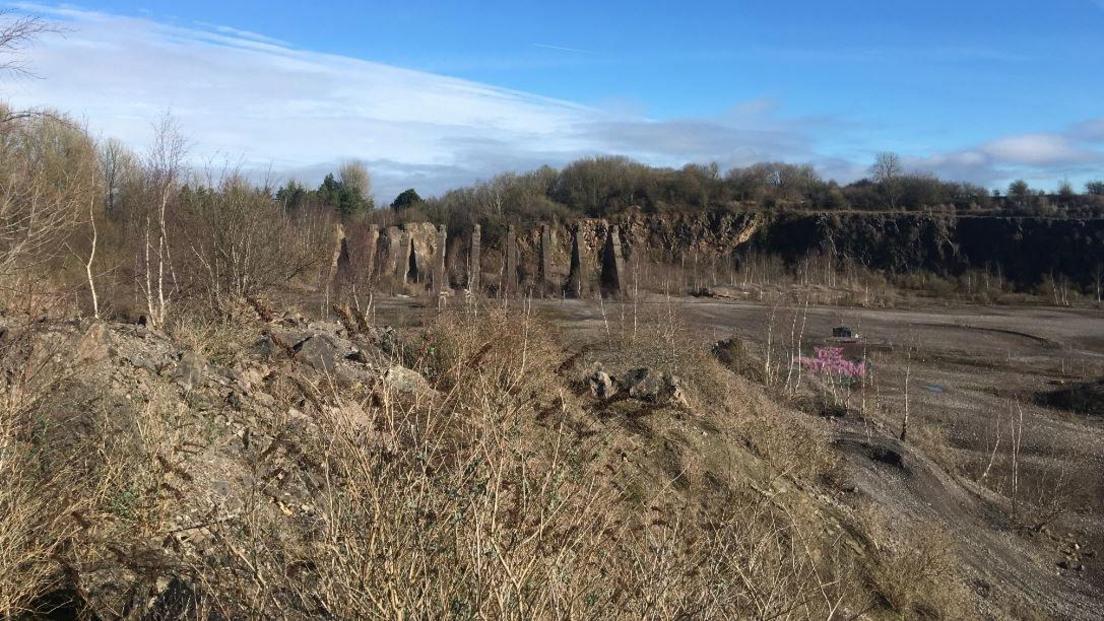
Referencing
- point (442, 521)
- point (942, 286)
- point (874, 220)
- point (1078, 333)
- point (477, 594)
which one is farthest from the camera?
point (874, 220)

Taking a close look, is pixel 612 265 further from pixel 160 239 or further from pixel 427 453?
pixel 427 453

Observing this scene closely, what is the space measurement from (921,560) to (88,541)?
9.42 meters

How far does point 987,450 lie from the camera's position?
21.2 meters

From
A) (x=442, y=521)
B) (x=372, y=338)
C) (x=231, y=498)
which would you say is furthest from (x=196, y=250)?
(x=442, y=521)

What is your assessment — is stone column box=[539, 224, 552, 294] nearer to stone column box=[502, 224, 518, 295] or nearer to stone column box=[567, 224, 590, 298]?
stone column box=[567, 224, 590, 298]

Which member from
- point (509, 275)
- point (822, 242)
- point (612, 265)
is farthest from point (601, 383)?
point (822, 242)

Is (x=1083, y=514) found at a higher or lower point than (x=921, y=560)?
lower

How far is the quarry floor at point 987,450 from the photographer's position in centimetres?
1326

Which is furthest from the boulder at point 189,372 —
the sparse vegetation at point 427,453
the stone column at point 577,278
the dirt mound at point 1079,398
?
the stone column at point 577,278

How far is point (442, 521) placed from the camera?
300 centimetres

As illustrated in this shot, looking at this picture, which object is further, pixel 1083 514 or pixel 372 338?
pixel 1083 514

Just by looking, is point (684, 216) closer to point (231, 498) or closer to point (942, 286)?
point (942, 286)

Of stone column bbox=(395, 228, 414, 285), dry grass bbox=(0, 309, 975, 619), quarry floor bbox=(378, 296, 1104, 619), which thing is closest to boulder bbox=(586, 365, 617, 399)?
quarry floor bbox=(378, 296, 1104, 619)

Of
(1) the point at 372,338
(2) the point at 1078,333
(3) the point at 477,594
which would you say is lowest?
(2) the point at 1078,333
